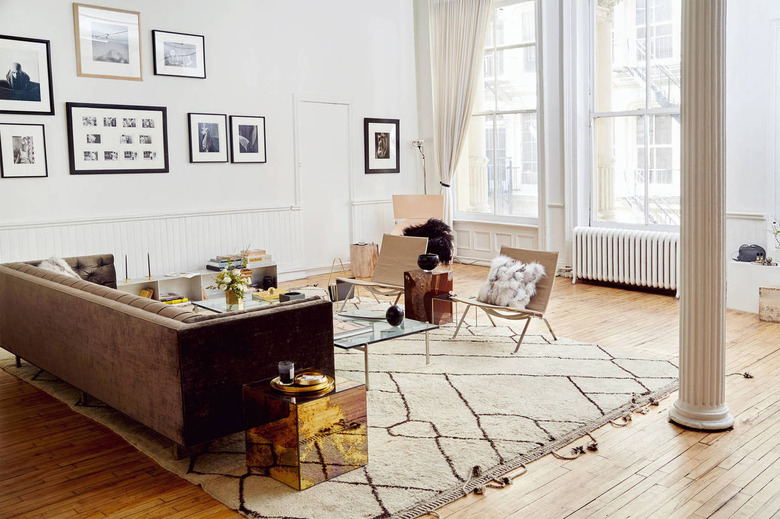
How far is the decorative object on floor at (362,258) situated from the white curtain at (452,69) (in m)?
1.53

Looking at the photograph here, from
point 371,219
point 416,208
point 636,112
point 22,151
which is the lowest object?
point 371,219

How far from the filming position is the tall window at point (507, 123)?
9.23 meters

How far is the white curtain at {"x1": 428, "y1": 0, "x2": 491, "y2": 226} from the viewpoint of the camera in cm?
948

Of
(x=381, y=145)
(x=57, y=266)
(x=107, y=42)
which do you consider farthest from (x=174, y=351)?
(x=381, y=145)

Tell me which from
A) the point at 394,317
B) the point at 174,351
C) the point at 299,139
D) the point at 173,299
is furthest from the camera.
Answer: the point at 299,139

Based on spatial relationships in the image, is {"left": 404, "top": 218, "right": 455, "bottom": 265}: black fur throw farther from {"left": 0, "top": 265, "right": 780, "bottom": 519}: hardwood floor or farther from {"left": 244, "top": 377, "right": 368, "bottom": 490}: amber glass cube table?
{"left": 244, "top": 377, "right": 368, "bottom": 490}: amber glass cube table

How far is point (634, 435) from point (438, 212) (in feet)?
18.6

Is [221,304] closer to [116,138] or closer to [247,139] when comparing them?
[116,138]

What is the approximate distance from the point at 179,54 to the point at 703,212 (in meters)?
5.96

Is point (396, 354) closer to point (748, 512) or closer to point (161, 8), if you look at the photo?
point (748, 512)

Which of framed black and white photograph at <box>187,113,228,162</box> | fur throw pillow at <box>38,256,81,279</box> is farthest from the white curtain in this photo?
fur throw pillow at <box>38,256,81,279</box>

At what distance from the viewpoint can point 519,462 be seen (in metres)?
3.64

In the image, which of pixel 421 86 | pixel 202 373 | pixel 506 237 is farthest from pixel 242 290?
pixel 421 86

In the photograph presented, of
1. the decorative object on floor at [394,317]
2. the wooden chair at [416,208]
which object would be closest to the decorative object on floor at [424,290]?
the decorative object on floor at [394,317]
